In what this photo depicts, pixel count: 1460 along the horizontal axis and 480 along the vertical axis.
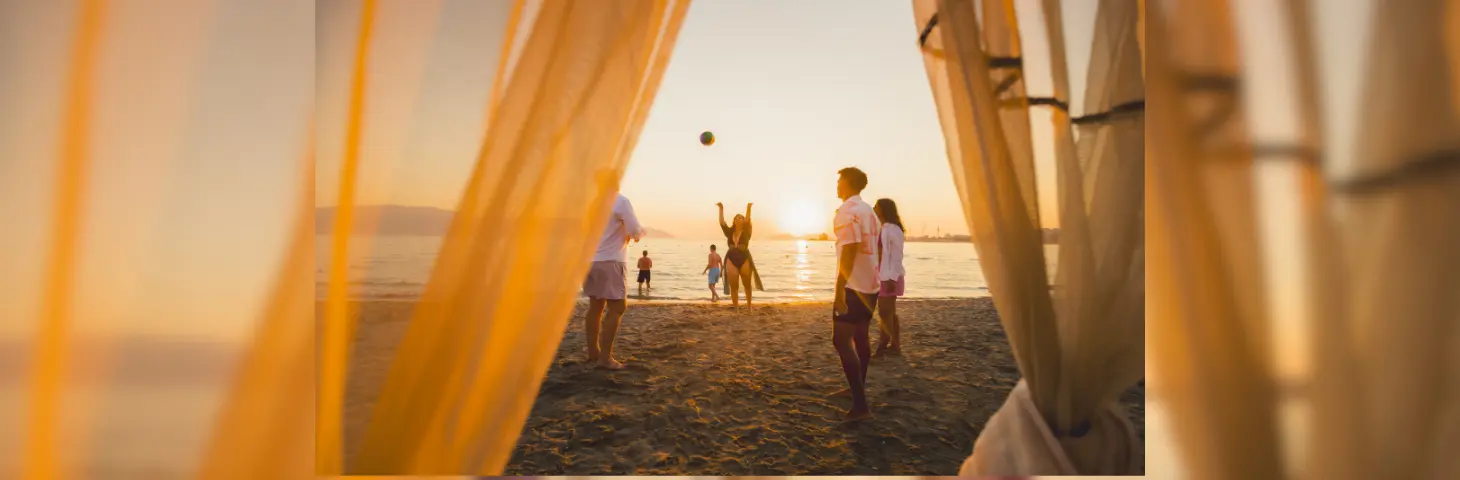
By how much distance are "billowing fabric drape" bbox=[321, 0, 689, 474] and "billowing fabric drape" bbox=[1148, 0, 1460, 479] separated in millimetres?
982

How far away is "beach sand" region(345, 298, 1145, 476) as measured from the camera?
1753mm

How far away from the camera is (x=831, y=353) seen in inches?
142

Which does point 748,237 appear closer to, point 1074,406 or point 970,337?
point 970,337

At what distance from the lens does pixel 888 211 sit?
273 centimetres

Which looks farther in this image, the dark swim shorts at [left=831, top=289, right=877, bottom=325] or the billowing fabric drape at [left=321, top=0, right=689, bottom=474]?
the dark swim shorts at [left=831, top=289, right=877, bottom=325]

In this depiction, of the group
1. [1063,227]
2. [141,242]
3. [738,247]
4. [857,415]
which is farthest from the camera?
[738,247]

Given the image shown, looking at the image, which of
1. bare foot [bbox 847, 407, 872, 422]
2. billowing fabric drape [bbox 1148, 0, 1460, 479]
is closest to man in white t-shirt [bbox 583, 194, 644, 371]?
bare foot [bbox 847, 407, 872, 422]

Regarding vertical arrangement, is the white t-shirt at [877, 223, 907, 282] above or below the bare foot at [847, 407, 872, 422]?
above

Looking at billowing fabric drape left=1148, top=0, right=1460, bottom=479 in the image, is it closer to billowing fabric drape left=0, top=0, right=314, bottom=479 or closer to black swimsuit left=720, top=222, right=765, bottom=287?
billowing fabric drape left=0, top=0, right=314, bottom=479

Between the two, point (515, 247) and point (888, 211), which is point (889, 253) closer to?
point (888, 211)

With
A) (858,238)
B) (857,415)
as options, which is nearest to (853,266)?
(858,238)

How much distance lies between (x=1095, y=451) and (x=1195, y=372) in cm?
23

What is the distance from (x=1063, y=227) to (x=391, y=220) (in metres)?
1.19

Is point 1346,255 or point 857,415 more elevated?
point 1346,255
